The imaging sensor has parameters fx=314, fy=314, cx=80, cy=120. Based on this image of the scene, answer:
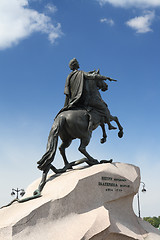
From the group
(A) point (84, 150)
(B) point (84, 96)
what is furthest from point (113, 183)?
(B) point (84, 96)

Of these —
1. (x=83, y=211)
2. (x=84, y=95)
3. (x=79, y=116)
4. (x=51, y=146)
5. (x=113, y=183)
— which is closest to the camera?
(x=83, y=211)

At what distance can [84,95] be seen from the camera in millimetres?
9516

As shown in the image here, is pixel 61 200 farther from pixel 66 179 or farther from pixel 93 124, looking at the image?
pixel 93 124

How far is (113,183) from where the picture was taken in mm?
8141

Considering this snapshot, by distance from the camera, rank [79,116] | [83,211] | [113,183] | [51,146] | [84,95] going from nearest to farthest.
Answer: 1. [83,211]
2. [113,183]
3. [51,146]
4. [79,116]
5. [84,95]

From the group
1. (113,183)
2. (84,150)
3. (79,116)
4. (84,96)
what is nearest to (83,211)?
(113,183)

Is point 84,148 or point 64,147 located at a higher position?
point 64,147

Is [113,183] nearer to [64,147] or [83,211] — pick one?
[83,211]

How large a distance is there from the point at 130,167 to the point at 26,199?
10.2 feet

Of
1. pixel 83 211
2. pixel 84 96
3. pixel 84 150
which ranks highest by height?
pixel 84 96

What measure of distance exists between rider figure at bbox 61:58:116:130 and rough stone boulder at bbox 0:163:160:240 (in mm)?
1798

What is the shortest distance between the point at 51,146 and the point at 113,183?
1.93 meters

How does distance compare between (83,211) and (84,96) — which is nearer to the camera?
(83,211)

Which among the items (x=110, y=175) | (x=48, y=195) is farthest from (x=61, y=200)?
(x=110, y=175)
